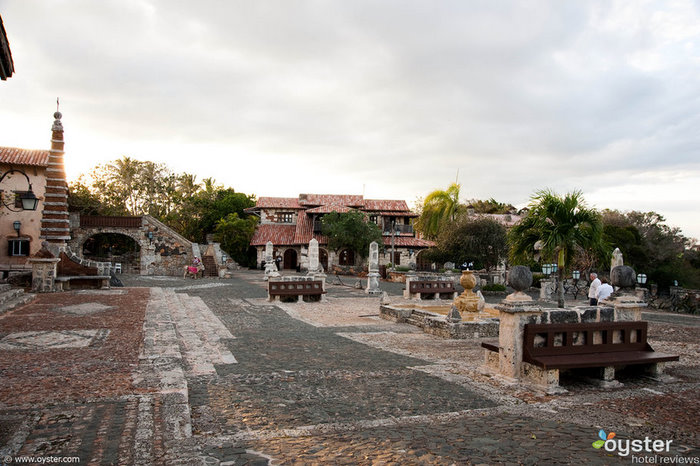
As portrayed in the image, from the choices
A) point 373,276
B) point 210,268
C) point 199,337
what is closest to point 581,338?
point 199,337

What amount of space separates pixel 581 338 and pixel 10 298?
1464 cm

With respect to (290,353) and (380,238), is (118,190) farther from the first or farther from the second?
(290,353)

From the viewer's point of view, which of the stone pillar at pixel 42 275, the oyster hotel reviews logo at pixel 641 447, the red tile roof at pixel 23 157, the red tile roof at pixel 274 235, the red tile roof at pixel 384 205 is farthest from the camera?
the red tile roof at pixel 384 205

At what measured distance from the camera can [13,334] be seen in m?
8.64

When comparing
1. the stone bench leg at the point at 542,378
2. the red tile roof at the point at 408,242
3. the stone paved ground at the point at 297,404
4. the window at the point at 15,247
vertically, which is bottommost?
the stone paved ground at the point at 297,404

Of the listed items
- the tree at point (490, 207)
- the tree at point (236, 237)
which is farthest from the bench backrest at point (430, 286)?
the tree at point (490, 207)

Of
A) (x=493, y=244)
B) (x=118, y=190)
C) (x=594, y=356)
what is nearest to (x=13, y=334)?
(x=594, y=356)

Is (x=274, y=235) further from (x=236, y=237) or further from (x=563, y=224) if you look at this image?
(x=563, y=224)

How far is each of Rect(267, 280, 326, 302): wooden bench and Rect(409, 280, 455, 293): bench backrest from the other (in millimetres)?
3644

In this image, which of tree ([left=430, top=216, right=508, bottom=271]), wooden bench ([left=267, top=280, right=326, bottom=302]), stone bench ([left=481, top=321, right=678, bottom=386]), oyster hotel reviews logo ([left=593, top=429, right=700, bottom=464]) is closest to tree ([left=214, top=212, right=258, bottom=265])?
tree ([left=430, top=216, right=508, bottom=271])

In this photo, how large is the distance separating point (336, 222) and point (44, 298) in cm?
2509

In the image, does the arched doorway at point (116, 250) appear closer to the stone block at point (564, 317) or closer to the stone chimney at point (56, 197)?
the stone chimney at point (56, 197)

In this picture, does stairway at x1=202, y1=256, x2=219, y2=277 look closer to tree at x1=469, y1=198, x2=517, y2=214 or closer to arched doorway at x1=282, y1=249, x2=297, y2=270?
arched doorway at x1=282, y1=249, x2=297, y2=270

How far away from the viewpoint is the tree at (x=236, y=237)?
43156 mm
